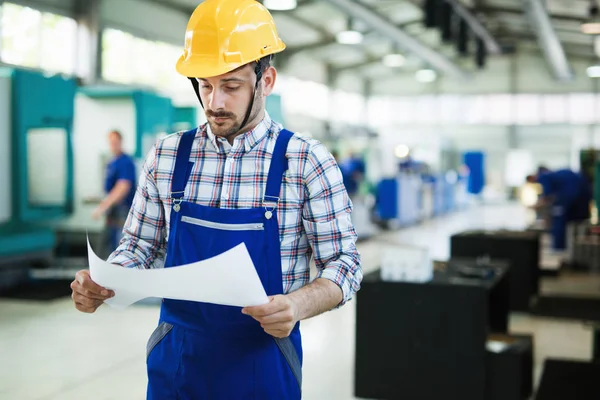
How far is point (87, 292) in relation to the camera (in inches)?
58.7

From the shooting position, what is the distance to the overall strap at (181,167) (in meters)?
1.57

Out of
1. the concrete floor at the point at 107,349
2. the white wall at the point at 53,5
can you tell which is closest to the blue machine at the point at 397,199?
the white wall at the point at 53,5

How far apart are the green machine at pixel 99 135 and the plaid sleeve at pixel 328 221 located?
22.7 feet

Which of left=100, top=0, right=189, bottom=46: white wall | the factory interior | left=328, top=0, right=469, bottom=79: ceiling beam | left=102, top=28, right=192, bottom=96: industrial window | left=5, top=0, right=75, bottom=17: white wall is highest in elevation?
left=328, top=0, right=469, bottom=79: ceiling beam

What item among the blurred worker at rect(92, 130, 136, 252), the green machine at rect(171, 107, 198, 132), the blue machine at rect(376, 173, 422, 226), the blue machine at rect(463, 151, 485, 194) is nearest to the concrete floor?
the blurred worker at rect(92, 130, 136, 252)

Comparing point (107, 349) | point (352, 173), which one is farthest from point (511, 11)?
point (107, 349)

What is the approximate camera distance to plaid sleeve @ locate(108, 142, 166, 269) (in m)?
1.63

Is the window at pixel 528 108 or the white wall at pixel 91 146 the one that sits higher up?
the window at pixel 528 108

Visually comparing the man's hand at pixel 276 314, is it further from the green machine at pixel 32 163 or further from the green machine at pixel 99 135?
the green machine at pixel 99 135

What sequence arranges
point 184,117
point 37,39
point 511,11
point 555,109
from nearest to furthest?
point 184,117
point 37,39
point 511,11
point 555,109

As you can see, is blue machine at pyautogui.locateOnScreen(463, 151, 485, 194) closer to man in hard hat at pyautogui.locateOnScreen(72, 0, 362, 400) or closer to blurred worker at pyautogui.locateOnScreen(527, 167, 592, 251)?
blurred worker at pyautogui.locateOnScreen(527, 167, 592, 251)

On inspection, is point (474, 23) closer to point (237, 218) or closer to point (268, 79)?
point (268, 79)

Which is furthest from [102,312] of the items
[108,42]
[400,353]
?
[108,42]

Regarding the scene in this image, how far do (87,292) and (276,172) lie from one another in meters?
0.47
